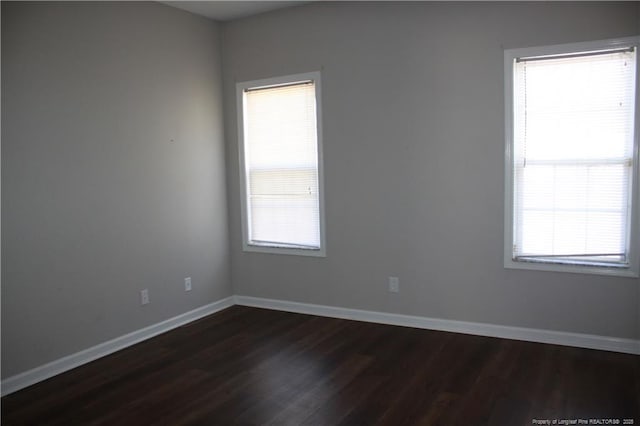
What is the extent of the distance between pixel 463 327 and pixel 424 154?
4.67 feet

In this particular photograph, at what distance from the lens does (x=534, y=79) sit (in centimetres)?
369

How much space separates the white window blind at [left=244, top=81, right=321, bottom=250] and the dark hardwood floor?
1081mm

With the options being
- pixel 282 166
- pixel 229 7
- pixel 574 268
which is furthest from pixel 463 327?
pixel 229 7

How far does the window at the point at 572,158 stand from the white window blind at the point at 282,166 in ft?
5.64

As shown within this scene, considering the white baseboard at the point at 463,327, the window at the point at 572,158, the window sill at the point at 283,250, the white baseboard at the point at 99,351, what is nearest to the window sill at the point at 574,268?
the window at the point at 572,158

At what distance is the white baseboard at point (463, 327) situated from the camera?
11.8ft

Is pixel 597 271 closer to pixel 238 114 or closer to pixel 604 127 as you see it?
pixel 604 127

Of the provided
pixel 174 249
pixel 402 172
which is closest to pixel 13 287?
pixel 174 249

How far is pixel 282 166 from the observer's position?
4.82 m

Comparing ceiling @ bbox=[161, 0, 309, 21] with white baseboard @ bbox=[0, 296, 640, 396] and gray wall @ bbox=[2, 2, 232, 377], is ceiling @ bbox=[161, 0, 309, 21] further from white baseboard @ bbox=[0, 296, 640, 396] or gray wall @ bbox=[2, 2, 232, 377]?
white baseboard @ bbox=[0, 296, 640, 396]

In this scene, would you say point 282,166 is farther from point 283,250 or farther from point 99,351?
point 99,351

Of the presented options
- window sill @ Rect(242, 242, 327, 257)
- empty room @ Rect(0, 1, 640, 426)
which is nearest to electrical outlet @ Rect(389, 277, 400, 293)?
empty room @ Rect(0, 1, 640, 426)

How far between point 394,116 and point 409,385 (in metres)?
2.14

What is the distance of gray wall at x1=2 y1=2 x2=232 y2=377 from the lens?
3.27 metres
